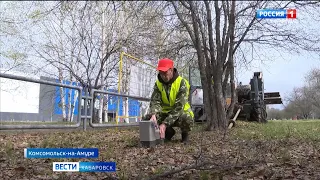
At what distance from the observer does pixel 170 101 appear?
188 inches

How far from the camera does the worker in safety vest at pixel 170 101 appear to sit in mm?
4504

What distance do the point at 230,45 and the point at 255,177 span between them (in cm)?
461

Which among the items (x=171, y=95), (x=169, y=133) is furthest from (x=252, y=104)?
(x=171, y=95)

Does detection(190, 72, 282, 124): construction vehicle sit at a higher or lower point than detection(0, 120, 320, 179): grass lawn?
higher

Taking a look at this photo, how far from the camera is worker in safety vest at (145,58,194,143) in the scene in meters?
4.50

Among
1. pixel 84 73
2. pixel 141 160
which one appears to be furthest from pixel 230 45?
pixel 84 73

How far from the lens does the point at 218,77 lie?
23.7 ft

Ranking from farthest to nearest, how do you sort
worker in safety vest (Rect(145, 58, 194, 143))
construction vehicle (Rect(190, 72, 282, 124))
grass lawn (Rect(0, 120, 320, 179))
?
1. construction vehicle (Rect(190, 72, 282, 124))
2. worker in safety vest (Rect(145, 58, 194, 143))
3. grass lawn (Rect(0, 120, 320, 179))

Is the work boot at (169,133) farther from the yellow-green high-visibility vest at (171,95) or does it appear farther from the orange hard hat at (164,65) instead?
the orange hard hat at (164,65)

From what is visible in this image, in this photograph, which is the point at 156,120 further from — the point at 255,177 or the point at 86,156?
the point at 255,177

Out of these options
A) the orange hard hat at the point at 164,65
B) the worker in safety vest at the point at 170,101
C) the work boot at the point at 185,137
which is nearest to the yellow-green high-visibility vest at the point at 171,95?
the worker in safety vest at the point at 170,101
